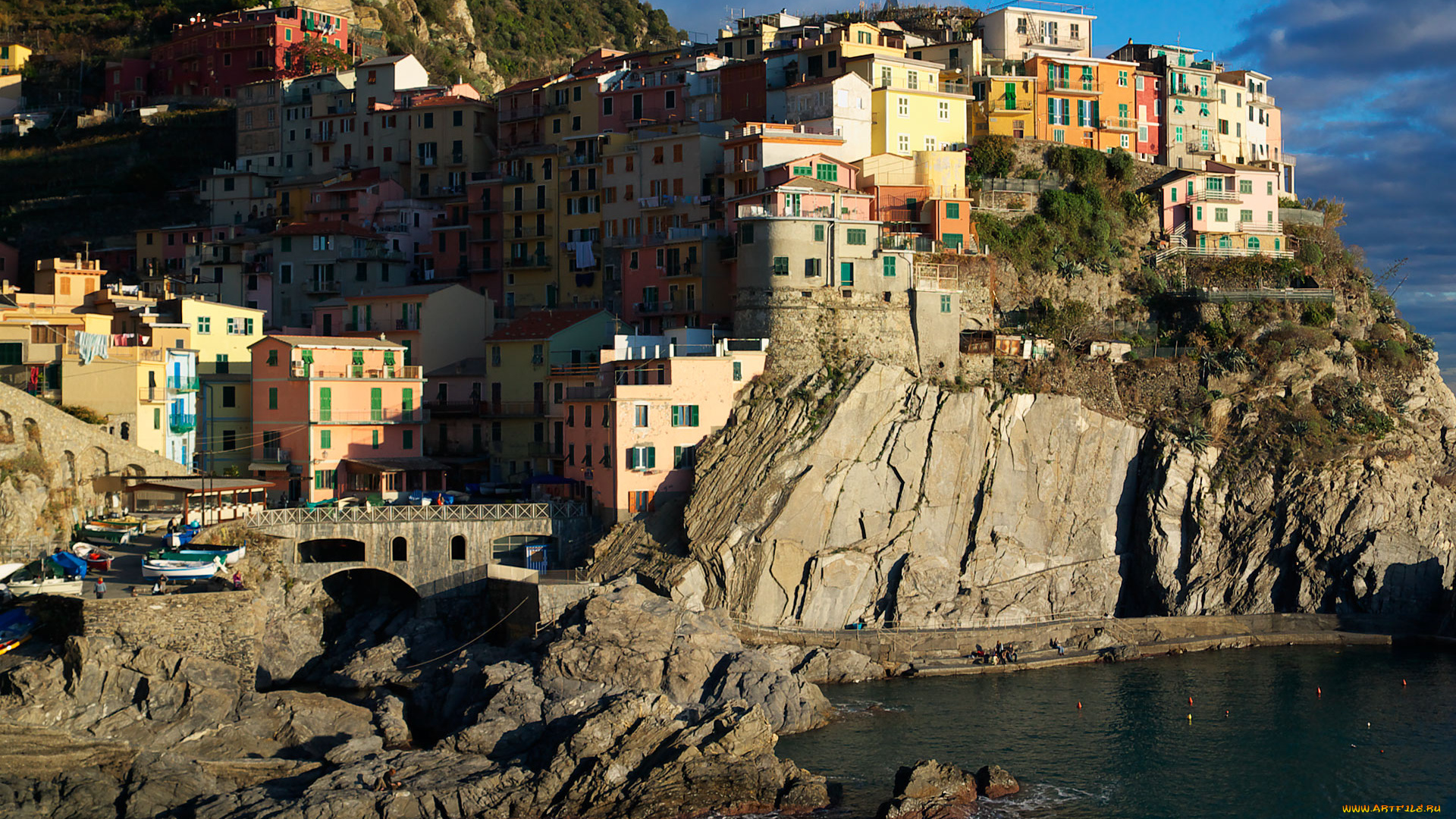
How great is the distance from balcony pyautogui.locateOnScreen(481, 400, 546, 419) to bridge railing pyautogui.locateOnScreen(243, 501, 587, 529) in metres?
7.10

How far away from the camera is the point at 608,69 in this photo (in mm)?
91812

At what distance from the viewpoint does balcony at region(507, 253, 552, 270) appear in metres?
82.8

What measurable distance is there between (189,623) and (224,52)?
223 ft

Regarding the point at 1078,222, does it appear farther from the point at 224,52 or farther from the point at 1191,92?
the point at 224,52

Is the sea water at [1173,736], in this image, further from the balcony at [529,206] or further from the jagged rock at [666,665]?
the balcony at [529,206]

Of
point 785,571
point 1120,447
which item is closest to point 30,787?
point 785,571

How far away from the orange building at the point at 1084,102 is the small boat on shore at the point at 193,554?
48.1m

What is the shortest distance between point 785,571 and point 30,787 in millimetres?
28874

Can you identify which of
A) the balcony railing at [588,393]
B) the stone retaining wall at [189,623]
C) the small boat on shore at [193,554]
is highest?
the balcony railing at [588,393]

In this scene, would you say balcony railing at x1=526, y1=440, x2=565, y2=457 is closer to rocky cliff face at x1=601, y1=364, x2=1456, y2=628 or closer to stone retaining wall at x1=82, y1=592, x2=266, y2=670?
rocky cliff face at x1=601, y1=364, x2=1456, y2=628

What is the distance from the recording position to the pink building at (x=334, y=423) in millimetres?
68375

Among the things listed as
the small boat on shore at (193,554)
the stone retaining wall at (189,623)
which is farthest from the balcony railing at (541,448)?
the stone retaining wall at (189,623)

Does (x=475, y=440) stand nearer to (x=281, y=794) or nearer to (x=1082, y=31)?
(x=281, y=794)

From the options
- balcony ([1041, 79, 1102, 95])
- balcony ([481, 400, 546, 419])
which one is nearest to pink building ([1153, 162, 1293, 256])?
balcony ([1041, 79, 1102, 95])
